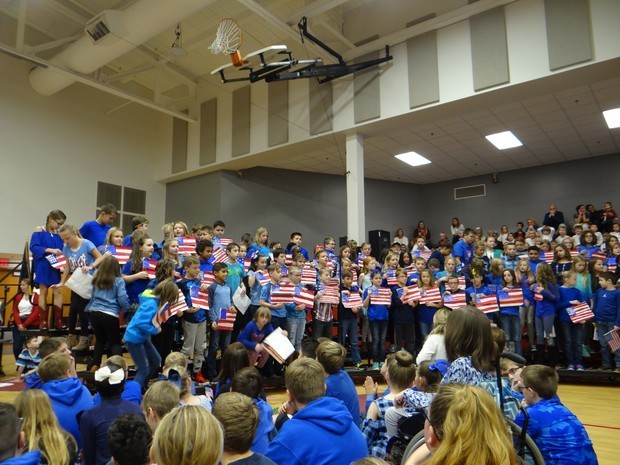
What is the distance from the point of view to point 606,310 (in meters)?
7.14

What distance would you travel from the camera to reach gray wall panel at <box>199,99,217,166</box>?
46.5 feet

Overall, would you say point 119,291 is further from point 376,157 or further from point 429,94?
point 376,157

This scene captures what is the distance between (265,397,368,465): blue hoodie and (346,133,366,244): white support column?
30.8 ft

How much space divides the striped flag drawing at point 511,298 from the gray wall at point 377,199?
8.63 m

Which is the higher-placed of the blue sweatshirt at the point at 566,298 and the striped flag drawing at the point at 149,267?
the striped flag drawing at the point at 149,267

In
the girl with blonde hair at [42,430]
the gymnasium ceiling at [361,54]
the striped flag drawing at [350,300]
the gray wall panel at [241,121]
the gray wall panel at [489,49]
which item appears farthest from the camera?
the gray wall panel at [241,121]

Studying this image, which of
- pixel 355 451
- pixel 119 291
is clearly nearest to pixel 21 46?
pixel 119 291

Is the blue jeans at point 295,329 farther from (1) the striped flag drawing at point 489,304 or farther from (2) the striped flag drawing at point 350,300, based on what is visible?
(1) the striped flag drawing at point 489,304

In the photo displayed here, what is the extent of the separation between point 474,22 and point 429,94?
5.46 ft

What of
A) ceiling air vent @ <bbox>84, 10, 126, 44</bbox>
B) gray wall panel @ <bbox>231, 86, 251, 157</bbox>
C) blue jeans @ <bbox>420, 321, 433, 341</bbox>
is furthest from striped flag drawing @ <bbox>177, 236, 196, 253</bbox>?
gray wall panel @ <bbox>231, 86, 251, 157</bbox>

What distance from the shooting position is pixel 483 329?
256 centimetres

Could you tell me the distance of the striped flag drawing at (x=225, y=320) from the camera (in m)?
6.02

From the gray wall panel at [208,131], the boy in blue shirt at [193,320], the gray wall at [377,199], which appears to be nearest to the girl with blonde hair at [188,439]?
the boy in blue shirt at [193,320]

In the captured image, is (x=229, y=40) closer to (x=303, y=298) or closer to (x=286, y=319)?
(x=303, y=298)
